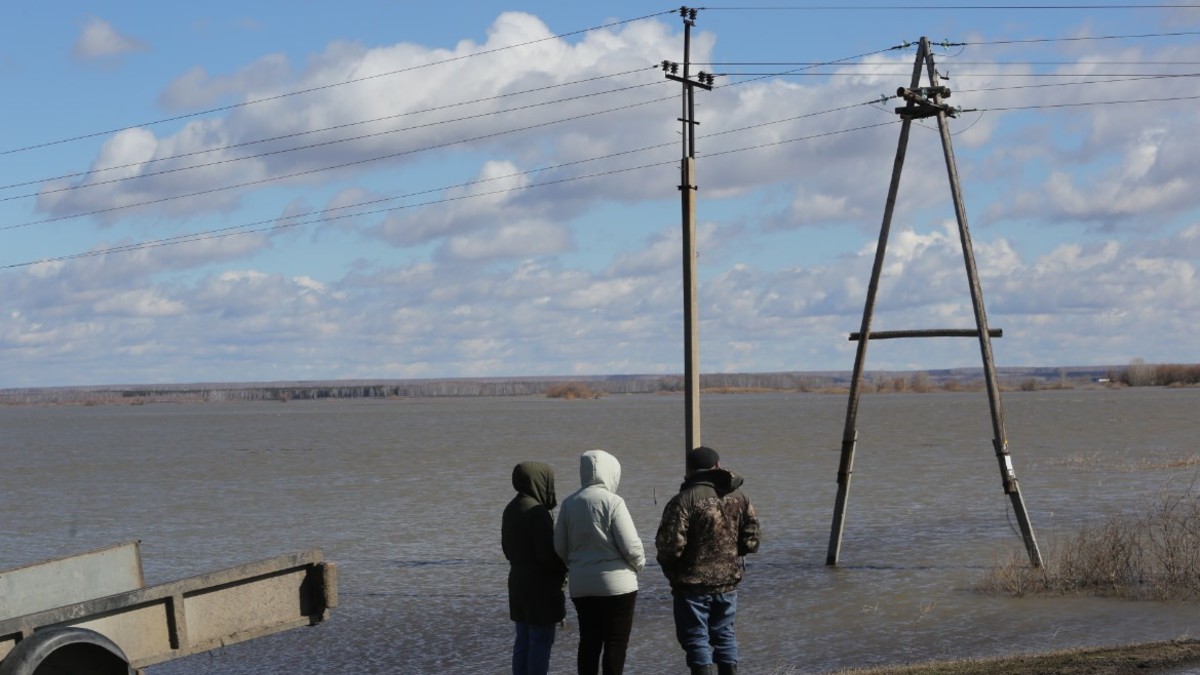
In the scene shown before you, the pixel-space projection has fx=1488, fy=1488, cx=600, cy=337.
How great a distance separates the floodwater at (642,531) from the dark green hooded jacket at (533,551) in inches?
172

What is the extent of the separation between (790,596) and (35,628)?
36.5 ft

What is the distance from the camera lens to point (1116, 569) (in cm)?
1620

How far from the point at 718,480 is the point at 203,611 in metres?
3.22

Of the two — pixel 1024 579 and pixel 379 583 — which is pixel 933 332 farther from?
pixel 379 583

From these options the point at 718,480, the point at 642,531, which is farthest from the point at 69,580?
the point at 642,531

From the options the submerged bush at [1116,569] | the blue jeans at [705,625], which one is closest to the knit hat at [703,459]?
the blue jeans at [705,625]

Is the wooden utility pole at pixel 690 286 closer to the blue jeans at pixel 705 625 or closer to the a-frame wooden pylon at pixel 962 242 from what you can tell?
the a-frame wooden pylon at pixel 962 242

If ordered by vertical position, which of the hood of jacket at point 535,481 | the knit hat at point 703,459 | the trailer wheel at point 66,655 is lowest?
the trailer wheel at point 66,655

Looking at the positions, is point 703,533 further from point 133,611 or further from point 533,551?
point 133,611

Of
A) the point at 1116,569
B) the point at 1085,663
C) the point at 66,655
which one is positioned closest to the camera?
the point at 66,655

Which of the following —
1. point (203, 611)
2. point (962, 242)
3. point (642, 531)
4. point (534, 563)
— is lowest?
point (642, 531)

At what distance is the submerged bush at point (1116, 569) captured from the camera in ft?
51.5

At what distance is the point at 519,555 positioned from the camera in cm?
938

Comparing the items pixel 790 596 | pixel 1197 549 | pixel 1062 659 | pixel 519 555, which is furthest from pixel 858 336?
pixel 519 555
